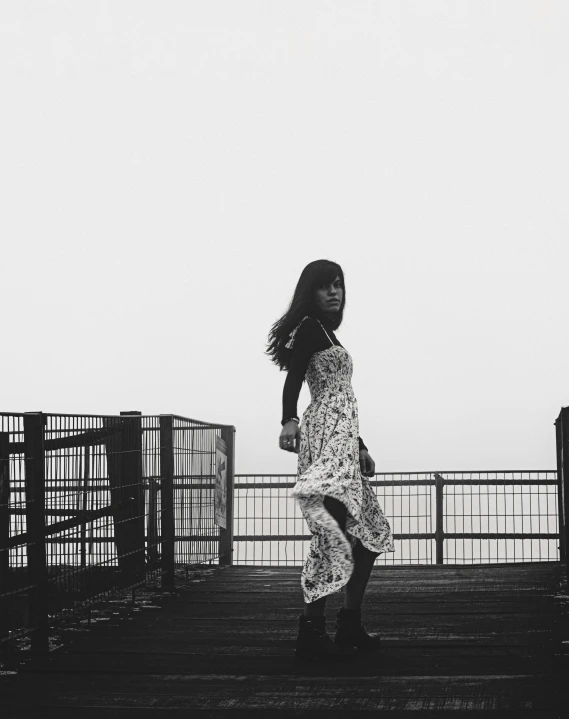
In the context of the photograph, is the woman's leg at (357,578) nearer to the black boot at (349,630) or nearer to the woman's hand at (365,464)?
the black boot at (349,630)

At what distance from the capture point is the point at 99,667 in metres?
4.74

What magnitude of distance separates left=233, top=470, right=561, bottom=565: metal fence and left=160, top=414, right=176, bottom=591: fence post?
12.3 feet

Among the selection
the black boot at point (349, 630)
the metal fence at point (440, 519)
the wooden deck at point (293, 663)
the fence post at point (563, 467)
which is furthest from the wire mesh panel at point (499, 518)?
the black boot at point (349, 630)

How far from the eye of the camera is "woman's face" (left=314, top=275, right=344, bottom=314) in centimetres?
488

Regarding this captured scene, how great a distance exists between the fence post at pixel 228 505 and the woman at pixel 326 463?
5395 millimetres

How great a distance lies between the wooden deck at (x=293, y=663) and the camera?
12.8 ft

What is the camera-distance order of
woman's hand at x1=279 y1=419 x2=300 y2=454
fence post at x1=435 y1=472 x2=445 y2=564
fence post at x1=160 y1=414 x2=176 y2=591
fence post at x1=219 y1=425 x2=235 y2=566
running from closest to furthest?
woman's hand at x1=279 y1=419 x2=300 y2=454
fence post at x1=160 y1=414 x2=176 y2=591
fence post at x1=219 y1=425 x2=235 y2=566
fence post at x1=435 y1=472 x2=445 y2=564

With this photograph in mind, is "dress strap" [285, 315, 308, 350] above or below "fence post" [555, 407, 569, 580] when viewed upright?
above

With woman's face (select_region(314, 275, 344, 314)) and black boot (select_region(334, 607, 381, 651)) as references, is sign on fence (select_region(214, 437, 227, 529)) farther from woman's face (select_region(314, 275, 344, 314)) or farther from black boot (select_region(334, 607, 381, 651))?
woman's face (select_region(314, 275, 344, 314))

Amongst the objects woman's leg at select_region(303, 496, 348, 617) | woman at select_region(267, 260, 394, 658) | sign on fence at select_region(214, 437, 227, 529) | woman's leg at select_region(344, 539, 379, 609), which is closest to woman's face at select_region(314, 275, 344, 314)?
woman at select_region(267, 260, 394, 658)

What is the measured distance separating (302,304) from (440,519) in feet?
23.3

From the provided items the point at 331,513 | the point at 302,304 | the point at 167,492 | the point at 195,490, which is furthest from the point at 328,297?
the point at 195,490

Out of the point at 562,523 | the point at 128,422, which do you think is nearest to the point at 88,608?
the point at 128,422

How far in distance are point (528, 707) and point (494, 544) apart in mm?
7976
